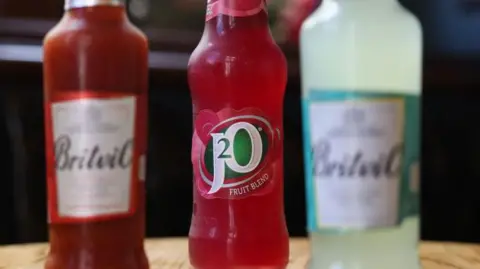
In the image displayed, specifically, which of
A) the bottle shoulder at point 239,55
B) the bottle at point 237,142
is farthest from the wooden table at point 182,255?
the bottle shoulder at point 239,55

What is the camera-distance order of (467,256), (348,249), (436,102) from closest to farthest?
(348,249) → (467,256) → (436,102)

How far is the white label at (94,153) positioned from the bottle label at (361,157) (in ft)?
0.57

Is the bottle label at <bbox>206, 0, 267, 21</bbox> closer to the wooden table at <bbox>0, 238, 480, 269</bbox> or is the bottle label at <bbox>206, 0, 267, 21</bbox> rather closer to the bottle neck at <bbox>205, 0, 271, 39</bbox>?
the bottle neck at <bbox>205, 0, 271, 39</bbox>

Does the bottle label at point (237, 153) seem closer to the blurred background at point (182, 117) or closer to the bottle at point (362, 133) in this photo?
the bottle at point (362, 133)

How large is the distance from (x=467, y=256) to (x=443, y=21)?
43cm

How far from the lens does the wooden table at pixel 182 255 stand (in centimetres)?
77

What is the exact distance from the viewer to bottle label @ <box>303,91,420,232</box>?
626mm

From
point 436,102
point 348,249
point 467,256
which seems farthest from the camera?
point 436,102

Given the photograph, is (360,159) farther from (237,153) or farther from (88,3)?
(88,3)

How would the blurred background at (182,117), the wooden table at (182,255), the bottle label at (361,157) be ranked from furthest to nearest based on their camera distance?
1. the blurred background at (182,117)
2. the wooden table at (182,255)
3. the bottle label at (361,157)

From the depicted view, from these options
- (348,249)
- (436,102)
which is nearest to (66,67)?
(348,249)

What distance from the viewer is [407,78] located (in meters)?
0.66

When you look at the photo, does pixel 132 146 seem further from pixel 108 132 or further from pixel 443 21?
pixel 443 21

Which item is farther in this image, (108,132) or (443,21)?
(443,21)
